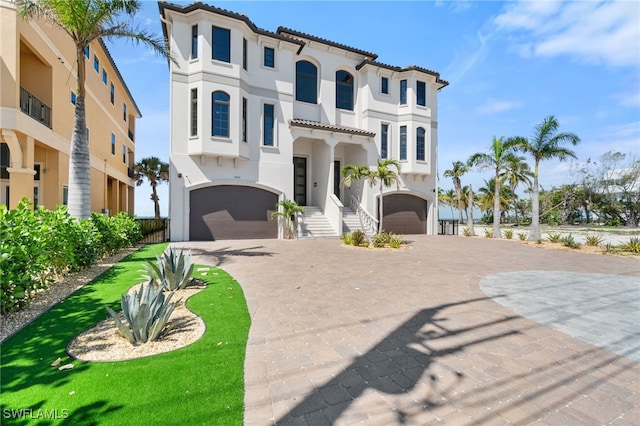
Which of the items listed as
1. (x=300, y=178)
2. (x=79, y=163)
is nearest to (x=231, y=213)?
(x=300, y=178)

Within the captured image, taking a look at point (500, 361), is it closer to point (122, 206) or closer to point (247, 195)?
point (247, 195)

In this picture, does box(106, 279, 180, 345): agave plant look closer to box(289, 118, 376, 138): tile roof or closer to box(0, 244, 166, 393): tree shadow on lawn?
box(0, 244, 166, 393): tree shadow on lawn

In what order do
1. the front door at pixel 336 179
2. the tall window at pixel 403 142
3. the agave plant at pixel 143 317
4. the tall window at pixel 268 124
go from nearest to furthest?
the agave plant at pixel 143 317
the tall window at pixel 268 124
the front door at pixel 336 179
the tall window at pixel 403 142

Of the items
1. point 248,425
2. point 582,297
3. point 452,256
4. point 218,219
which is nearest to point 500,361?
point 248,425

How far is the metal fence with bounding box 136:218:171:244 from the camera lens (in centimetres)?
1530

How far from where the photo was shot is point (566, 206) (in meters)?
37.6

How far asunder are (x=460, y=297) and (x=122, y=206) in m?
29.9

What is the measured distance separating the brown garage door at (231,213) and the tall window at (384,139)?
8.73m

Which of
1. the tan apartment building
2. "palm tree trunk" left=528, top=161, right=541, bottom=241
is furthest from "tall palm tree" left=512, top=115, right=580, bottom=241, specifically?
the tan apartment building

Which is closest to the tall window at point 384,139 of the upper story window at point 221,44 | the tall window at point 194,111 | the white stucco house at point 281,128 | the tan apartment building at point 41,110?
the white stucco house at point 281,128

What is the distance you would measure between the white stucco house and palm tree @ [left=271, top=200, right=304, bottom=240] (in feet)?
2.17

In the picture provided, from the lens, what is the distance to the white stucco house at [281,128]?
14664 millimetres

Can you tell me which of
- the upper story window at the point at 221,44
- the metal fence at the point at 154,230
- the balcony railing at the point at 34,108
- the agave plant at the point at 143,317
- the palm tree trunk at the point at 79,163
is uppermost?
the upper story window at the point at 221,44

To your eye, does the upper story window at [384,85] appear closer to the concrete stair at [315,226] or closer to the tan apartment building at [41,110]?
the concrete stair at [315,226]
